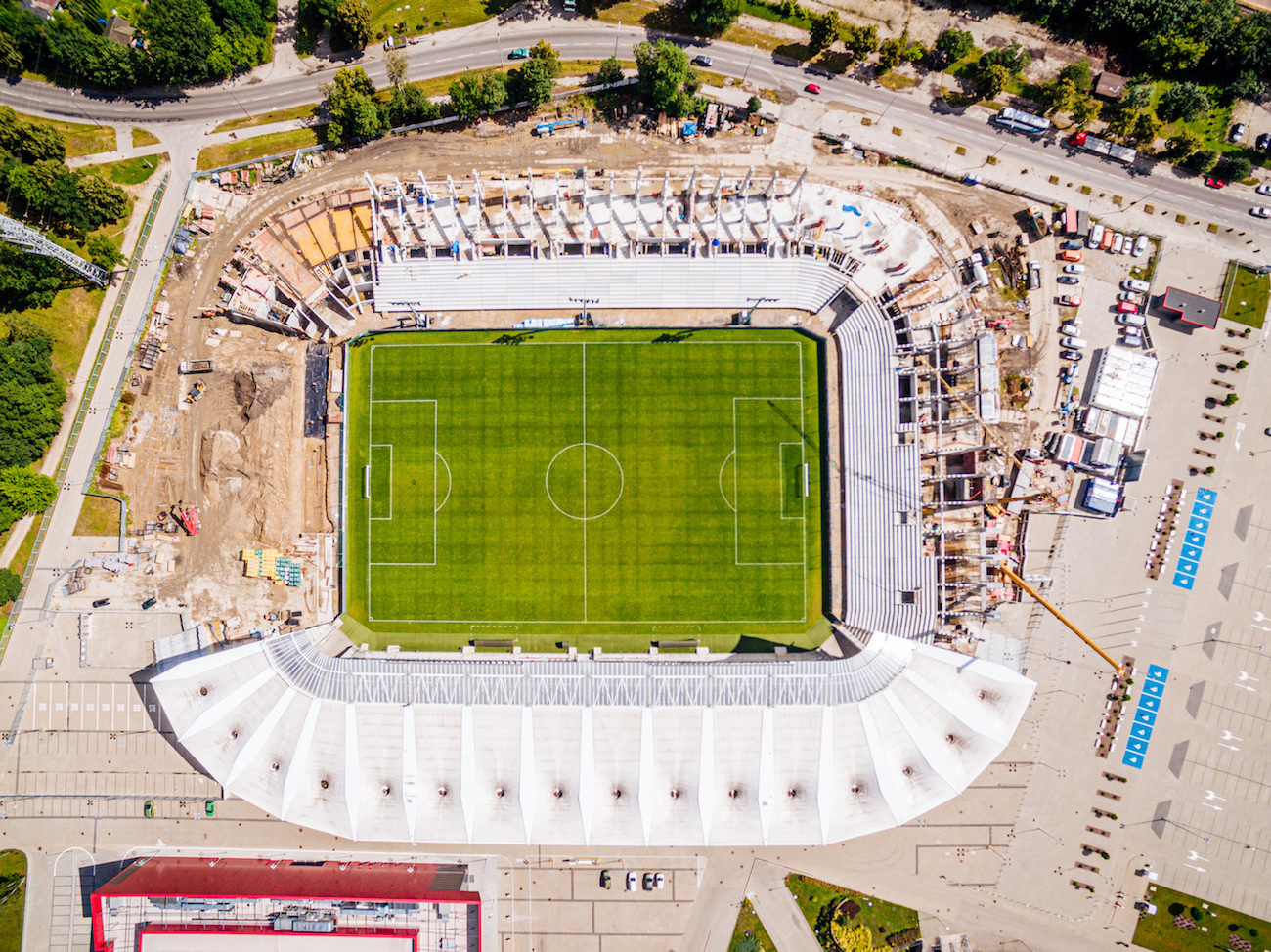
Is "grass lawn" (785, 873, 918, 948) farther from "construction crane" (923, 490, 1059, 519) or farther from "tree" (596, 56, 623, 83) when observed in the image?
"tree" (596, 56, 623, 83)

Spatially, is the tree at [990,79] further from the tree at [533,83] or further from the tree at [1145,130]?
the tree at [533,83]

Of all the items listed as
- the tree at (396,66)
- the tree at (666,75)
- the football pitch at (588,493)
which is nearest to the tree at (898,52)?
the tree at (666,75)

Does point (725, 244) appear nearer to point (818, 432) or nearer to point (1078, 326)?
point (818, 432)

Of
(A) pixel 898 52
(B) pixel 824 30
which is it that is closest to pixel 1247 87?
(A) pixel 898 52

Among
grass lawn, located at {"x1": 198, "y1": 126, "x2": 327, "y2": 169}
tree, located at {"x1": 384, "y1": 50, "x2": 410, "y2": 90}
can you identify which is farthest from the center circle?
grass lawn, located at {"x1": 198, "y1": 126, "x2": 327, "y2": 169}

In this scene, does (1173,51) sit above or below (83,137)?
above

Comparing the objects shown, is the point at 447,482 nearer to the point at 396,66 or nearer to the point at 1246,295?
the point at 396,66
